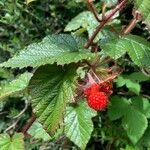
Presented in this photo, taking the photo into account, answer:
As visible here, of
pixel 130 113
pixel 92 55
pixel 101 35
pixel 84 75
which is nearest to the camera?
pixel 92 55

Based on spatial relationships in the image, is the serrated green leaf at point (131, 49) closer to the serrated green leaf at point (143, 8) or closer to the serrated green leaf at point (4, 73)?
the serrated green leaf at point (143, 8)

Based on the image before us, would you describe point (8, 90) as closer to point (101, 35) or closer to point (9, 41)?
point (101, 35)

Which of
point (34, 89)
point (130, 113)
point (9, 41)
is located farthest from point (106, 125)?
point (34, 89)

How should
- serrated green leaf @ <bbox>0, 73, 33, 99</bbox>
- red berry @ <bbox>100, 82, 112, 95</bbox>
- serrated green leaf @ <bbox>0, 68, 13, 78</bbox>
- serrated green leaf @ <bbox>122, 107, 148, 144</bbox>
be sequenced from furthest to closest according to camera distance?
1. serrated green leaf @ <bbox>0, 68, 13, 78</bbox>
2. serrated green leaf @ <bbox>122, 107, 148, 144</bbox>
3. serrated green leaf @ <bbox>0, 73, 33, 99</bbox>
4. red berry @ <bbox>100, 82, 112, 95</bbox>

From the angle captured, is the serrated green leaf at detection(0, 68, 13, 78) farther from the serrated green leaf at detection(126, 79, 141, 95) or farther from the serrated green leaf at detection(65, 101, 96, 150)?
the serrated green leaf at detection(65, 101, 96, 150)

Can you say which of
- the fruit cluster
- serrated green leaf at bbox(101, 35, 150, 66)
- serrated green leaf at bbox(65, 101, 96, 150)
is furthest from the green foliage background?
the fruit cluster

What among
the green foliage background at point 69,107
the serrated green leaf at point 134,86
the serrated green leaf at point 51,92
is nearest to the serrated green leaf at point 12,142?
the green foliage background at point 69,107
